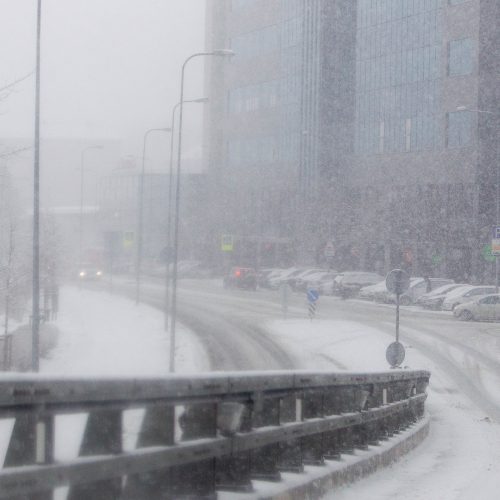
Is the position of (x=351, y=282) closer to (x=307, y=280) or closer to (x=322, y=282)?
(x=322, y=282)

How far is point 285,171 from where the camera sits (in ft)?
284

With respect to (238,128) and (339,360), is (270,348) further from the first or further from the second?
(238,128)

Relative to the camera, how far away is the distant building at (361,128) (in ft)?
224

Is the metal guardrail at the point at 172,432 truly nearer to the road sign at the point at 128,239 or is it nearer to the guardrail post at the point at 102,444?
the guardrail post at the point at 102,444

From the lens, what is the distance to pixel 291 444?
22.6ft

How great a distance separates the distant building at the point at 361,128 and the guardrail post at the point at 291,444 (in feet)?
192

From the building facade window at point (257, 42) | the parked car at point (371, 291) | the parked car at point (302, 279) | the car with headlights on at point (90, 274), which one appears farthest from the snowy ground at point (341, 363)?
the building facade window at point (257, 42)

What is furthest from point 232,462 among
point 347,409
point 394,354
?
point 394,354

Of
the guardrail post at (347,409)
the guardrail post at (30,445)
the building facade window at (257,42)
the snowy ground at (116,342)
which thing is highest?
the building facade window at (257,42)

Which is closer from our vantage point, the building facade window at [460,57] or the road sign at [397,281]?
the road sign at [397,281]

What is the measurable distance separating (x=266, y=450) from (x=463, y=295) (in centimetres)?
4793

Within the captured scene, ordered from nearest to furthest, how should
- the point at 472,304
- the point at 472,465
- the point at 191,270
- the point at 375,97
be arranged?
the point at 472,465, the point at 472,304, the point at 375,97, the point at 191,270

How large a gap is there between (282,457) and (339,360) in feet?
94.7

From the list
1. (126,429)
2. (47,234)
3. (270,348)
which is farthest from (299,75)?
(126,429)
